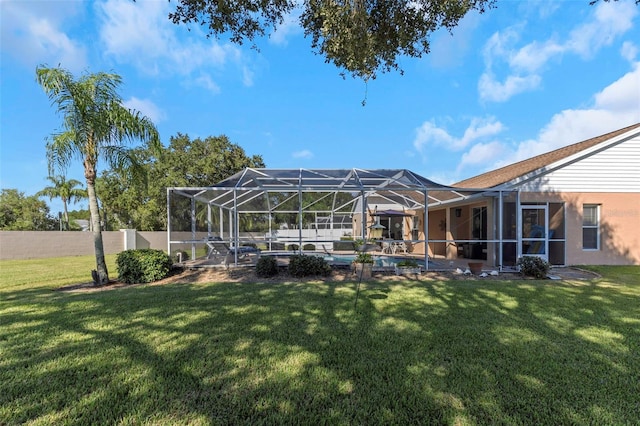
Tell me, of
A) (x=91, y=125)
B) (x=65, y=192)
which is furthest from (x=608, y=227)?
(x=65, y=192)

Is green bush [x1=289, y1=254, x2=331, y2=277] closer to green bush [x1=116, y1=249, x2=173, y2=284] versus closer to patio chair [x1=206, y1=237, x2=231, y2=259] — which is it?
patio chair [x1=206, y1=237, x2=231, y2=259]

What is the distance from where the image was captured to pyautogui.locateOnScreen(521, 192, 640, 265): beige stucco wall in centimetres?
1121

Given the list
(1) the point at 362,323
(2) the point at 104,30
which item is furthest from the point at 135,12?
(1) the point at 362,323

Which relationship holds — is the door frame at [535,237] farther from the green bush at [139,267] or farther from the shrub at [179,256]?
the shrub at [179,256]

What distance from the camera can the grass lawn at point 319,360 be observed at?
103 inches

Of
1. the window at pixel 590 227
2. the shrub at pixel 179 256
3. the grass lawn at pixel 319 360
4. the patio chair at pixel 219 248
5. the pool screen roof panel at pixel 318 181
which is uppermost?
the pool screen roof panel at pixel 318 181

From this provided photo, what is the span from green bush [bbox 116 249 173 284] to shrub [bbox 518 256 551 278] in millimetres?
10188

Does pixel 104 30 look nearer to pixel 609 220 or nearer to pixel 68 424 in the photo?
pixel 68 424

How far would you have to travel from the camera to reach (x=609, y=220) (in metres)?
11.3

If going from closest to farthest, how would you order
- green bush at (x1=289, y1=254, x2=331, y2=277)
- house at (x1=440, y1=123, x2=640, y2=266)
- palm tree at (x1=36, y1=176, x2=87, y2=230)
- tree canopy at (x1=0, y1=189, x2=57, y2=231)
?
green bush at (x1=289, y1=254, x2=331, y2=277), house at (x1=440, y1=123, x2=640, y2=266), tree canopy at (x1=0, y1=189, x2=57, y2=231), palm tree at (x1=36, y1=176, x2=87, y2=230)

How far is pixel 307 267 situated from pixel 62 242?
1610 centimetres

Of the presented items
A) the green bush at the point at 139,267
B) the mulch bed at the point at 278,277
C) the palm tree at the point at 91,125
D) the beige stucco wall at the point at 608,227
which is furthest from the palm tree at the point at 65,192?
the beige stucco wall at the point at 608,227

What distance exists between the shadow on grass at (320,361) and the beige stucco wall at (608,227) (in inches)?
240

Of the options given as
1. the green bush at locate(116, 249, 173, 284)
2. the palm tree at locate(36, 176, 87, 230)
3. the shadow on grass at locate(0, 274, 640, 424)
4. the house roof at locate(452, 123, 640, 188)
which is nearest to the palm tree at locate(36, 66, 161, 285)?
the green bush at locate(116, 249, 173, 284)
